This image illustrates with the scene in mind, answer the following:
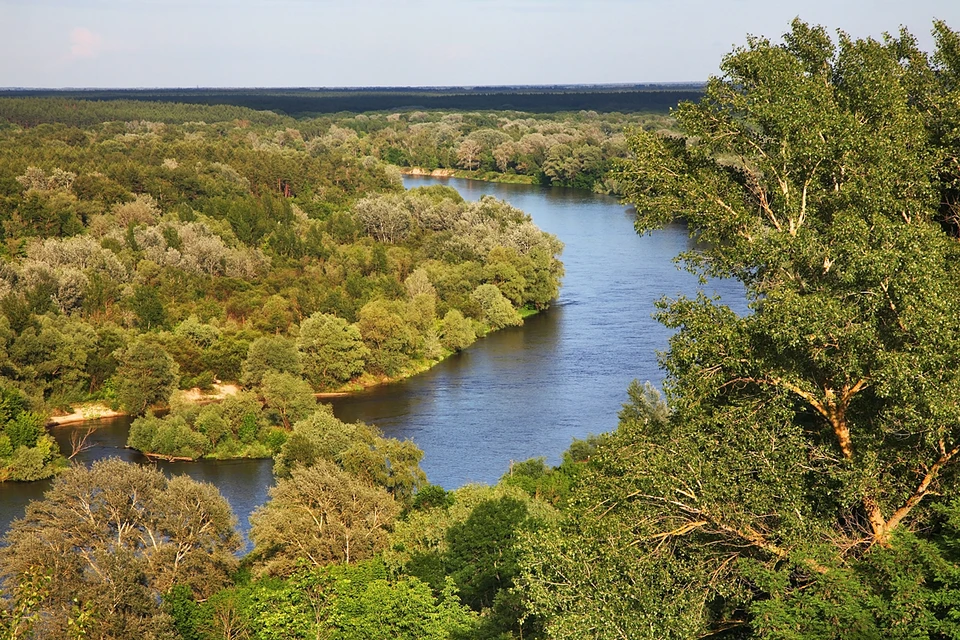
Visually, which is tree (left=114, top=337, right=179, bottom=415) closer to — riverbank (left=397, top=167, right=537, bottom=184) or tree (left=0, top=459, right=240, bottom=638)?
tree (left=0, top=459, right=240, bottom=638)

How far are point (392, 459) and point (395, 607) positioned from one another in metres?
10.9

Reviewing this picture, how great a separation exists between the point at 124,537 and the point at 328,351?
71.7 feet

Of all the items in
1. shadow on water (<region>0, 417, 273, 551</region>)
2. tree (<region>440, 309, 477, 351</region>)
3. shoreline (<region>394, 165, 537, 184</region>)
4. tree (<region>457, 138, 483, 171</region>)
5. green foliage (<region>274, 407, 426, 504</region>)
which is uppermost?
tree (<region>457, 138, 483, 171</region>)

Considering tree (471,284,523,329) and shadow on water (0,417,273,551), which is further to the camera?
tree (471,284,523,329)

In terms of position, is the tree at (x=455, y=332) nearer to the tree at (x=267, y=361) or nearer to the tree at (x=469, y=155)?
the tree at (x=267, y=361)

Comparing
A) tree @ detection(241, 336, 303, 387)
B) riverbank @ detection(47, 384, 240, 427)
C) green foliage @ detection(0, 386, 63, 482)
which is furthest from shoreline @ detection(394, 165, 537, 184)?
green foliage @ detection(0, 386, 63, 482)

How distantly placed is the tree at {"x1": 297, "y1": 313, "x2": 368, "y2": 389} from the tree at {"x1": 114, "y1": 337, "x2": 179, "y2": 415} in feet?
18.1

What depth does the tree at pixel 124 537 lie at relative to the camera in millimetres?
21172

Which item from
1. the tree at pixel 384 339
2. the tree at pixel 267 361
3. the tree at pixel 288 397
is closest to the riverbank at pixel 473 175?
the tree at pixel 384 339

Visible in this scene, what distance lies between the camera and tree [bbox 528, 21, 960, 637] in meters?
12.1

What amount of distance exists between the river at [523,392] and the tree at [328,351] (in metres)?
1.40

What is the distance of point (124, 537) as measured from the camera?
2331 cm

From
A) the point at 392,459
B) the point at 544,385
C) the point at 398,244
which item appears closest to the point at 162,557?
the point at 392,459

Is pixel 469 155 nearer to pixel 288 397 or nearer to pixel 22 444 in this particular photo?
pixel 288 397
